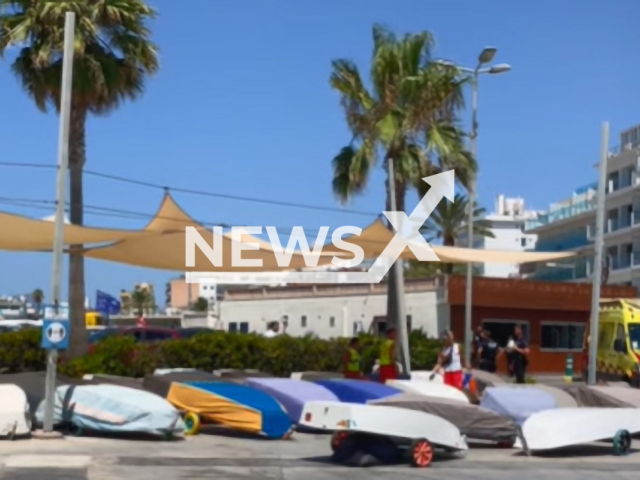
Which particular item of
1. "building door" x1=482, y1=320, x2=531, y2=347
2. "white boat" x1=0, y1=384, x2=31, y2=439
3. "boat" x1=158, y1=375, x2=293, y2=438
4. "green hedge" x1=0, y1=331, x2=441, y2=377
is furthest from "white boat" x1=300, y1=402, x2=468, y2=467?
"building door" x1=482, y1=320, x2=531, y2=347

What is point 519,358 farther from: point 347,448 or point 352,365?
point 347,448

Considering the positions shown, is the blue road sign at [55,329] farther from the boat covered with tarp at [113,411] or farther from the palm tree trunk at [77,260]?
the palm tree trunk at [77,260]

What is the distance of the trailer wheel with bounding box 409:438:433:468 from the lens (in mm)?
15219

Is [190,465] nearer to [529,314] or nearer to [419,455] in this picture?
[419,455]

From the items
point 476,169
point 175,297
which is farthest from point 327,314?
point 175,297

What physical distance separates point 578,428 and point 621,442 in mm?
972

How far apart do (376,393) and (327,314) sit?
102 ft

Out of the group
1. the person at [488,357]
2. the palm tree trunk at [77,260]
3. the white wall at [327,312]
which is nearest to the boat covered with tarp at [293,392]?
the palm tree trunk at [77,260]

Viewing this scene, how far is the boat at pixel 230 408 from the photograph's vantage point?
17500 mm

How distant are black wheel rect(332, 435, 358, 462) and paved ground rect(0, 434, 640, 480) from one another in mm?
245

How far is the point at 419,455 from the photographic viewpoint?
1525cm

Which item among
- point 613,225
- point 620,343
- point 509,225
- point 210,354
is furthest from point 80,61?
point 509,225

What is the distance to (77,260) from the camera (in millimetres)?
24688

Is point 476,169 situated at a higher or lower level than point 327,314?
higher
